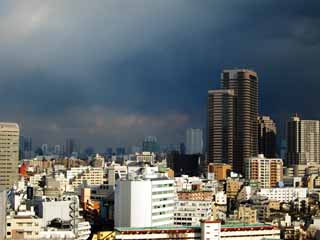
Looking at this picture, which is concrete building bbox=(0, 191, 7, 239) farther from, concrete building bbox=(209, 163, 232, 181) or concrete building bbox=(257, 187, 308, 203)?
concrete building bbox=(209, 163, 232, 181)

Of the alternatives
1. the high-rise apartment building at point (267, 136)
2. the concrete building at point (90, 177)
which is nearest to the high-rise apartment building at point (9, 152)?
the concrete building at point (90, 177)

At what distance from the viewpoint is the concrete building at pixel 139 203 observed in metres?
14.5

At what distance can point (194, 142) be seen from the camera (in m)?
40.7

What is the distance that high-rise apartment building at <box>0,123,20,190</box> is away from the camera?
28469mm

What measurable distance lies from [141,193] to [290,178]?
63.1 feet

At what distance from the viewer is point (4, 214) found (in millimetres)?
12531

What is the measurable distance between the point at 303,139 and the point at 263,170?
10.3 meters

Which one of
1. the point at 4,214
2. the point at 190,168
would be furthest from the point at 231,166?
the point at 4,214

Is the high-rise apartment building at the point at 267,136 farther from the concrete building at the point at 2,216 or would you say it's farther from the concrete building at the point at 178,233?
the concrete building at the point at 2,216

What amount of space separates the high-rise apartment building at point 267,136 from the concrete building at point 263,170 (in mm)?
6420

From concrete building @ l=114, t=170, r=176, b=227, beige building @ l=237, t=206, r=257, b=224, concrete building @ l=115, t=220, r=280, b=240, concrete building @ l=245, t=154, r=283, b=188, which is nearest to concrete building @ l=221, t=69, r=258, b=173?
concrete building @ l=245, t=154, r=283, b=188

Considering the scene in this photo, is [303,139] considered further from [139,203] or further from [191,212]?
[139,203]

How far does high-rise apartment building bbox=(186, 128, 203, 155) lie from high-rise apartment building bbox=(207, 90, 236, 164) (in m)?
2.66

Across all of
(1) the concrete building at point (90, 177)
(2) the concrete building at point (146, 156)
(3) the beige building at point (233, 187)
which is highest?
(2) the concrete building at point (146, 156)
